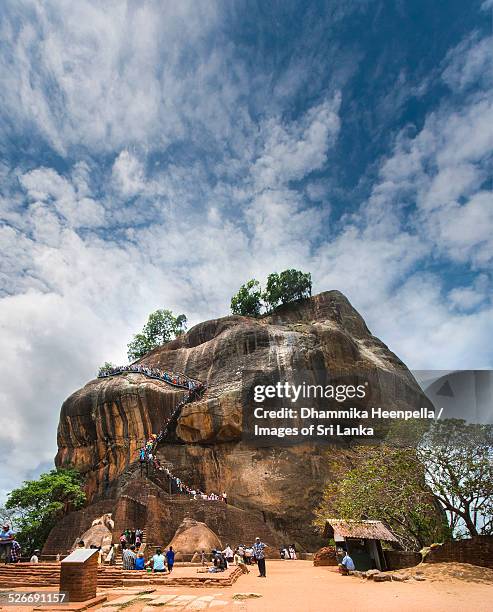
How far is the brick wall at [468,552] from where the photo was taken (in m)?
12.2

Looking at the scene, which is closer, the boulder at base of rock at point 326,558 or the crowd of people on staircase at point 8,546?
the crowd of people on staircase at point 8,546

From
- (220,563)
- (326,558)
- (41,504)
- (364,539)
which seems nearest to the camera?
(220,563)

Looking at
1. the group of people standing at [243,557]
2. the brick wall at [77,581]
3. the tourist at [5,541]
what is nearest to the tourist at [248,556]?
the group of people standing at [243,557]

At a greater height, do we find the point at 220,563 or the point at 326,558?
the point at 220,563

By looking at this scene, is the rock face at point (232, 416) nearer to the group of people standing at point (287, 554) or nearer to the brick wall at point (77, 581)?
the group of people standing at point (287, 554)

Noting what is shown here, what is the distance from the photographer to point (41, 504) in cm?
2861

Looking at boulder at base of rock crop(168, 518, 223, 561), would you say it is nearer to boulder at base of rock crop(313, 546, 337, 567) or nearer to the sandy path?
boulder at base of rock crop(313, 546, 337, 567)

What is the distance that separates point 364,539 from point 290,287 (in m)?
28.0

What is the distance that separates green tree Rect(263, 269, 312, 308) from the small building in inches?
1050

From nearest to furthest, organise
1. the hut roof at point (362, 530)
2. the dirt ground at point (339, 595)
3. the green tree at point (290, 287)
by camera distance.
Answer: the dirt ground at point (339, 595), the hut roof at point (362, 530), the green tree at point (290, 287)

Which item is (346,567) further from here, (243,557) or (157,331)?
(157,331)

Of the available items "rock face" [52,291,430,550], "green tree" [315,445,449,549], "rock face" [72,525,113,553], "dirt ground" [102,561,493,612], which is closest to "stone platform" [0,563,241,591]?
"dirt ground" [102,561,493,612]

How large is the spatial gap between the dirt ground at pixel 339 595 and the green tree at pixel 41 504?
1933cm

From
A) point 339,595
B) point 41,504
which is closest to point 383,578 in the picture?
point 339,595
